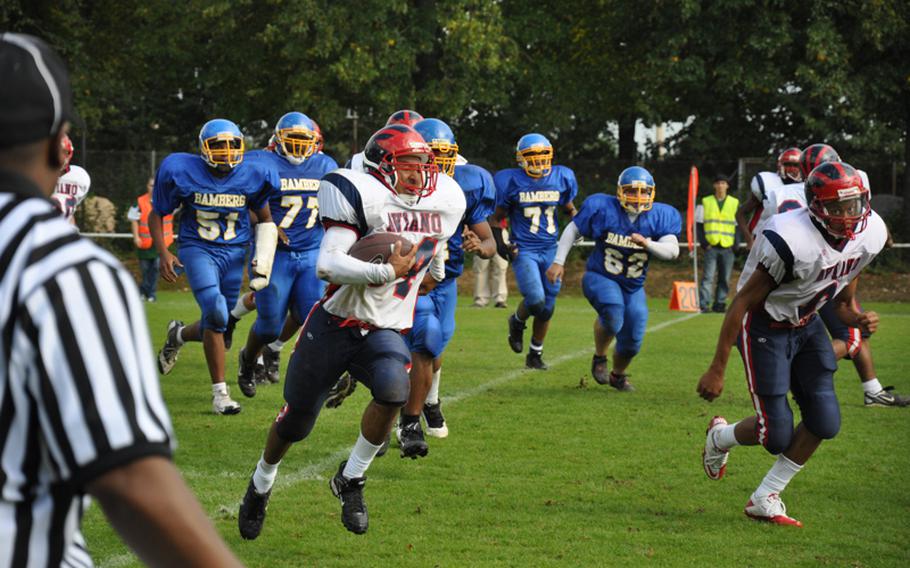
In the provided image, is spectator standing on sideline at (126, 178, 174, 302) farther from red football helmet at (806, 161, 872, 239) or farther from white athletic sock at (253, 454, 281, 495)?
red football helmet at (806, 161, 872, 239)

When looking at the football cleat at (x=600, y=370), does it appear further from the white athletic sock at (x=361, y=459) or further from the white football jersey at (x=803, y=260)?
the white athletic sock at (x=361, y=459)

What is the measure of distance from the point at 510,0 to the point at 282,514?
822 inches

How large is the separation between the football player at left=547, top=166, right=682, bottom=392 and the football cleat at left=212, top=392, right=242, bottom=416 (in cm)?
299

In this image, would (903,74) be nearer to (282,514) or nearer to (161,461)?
(282,514)

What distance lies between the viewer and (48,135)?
Answer: 1.60 metres

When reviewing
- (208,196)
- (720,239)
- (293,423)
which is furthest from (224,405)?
(720,239)

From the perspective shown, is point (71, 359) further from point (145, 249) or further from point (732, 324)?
point (145, 249)

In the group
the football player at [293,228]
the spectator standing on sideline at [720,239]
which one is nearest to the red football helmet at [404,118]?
the football player at [293,228]

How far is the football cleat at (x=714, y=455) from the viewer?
19.4 feet

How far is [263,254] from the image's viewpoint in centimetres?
773

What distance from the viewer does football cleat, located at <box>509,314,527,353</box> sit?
1091cm

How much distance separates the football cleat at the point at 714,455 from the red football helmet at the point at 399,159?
75.2 inches

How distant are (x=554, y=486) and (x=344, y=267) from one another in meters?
1.88

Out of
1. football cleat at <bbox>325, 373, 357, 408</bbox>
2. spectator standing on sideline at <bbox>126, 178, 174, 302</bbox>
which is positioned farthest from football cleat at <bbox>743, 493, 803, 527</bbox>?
spectator standing on sideline at <bbox>126, 178, 174, 302</bbox>
